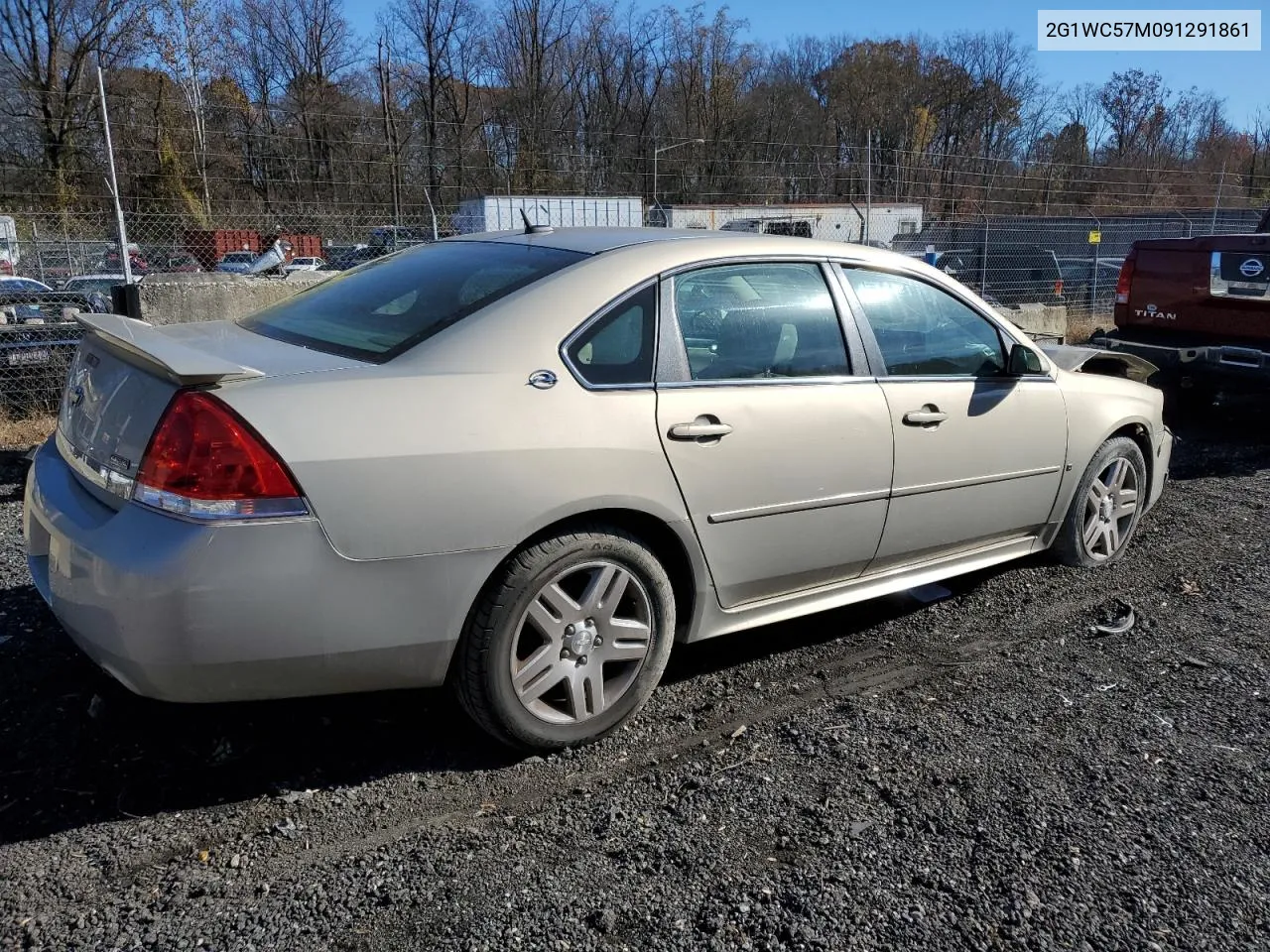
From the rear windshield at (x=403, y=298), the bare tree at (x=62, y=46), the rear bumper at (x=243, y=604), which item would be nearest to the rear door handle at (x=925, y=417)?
the rear windshield at (x=403, y=298)

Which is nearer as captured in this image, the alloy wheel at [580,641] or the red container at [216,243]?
the alloy wheel at [580,641]

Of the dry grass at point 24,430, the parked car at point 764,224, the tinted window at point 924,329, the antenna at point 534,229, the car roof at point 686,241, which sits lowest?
the dry grass at point 24,430

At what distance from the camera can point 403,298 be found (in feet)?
10.4

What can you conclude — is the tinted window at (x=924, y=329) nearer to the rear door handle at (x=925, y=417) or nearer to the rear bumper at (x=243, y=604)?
the rear door handle at (x=925, y=417)

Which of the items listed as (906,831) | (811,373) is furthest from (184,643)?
(811,373)

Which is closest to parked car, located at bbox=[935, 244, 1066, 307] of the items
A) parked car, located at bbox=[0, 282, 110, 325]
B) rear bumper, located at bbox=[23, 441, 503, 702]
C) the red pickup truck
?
the red pickup truck

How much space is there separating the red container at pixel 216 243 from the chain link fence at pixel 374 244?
0.08ft

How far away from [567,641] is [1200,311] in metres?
6.61

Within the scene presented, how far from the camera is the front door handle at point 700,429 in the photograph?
9.70 feet

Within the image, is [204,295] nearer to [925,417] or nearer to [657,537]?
[657,537]

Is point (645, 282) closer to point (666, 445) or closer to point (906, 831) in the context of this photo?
point (666, 445)

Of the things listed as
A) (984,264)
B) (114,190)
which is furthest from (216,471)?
(984,264)

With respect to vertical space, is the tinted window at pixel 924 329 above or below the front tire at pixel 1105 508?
above

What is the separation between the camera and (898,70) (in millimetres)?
57750
